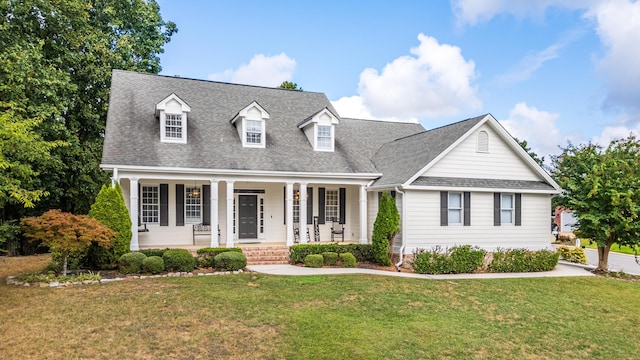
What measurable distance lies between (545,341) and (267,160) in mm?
11609

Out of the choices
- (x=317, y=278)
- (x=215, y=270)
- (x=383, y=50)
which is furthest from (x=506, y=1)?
(x=215, y=270)

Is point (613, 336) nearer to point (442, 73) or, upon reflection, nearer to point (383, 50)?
point (383, 50)

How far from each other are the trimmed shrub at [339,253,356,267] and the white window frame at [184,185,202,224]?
6.19 meters

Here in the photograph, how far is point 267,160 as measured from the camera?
16766 millimetres

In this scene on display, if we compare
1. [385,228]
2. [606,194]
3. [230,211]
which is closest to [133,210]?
[230,211]

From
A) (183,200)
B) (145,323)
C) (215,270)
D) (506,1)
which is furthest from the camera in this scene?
(183,200)

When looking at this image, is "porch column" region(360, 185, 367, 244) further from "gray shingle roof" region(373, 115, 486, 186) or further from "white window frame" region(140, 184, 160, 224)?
"white window frame" region(140, 184, 160, 224)

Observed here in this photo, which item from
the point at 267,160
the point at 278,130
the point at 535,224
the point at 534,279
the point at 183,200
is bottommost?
the point at 534,279

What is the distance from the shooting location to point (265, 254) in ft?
51.2

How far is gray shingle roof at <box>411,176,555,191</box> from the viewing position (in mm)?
15703

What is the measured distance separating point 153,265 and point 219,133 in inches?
266

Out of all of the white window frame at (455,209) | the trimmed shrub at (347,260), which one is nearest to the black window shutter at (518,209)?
the white window frame at (455,209)

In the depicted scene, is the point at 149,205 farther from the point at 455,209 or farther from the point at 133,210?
the point at 455,209

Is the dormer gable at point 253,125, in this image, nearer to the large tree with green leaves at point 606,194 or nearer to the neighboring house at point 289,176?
the neighboring house at point 289,176
